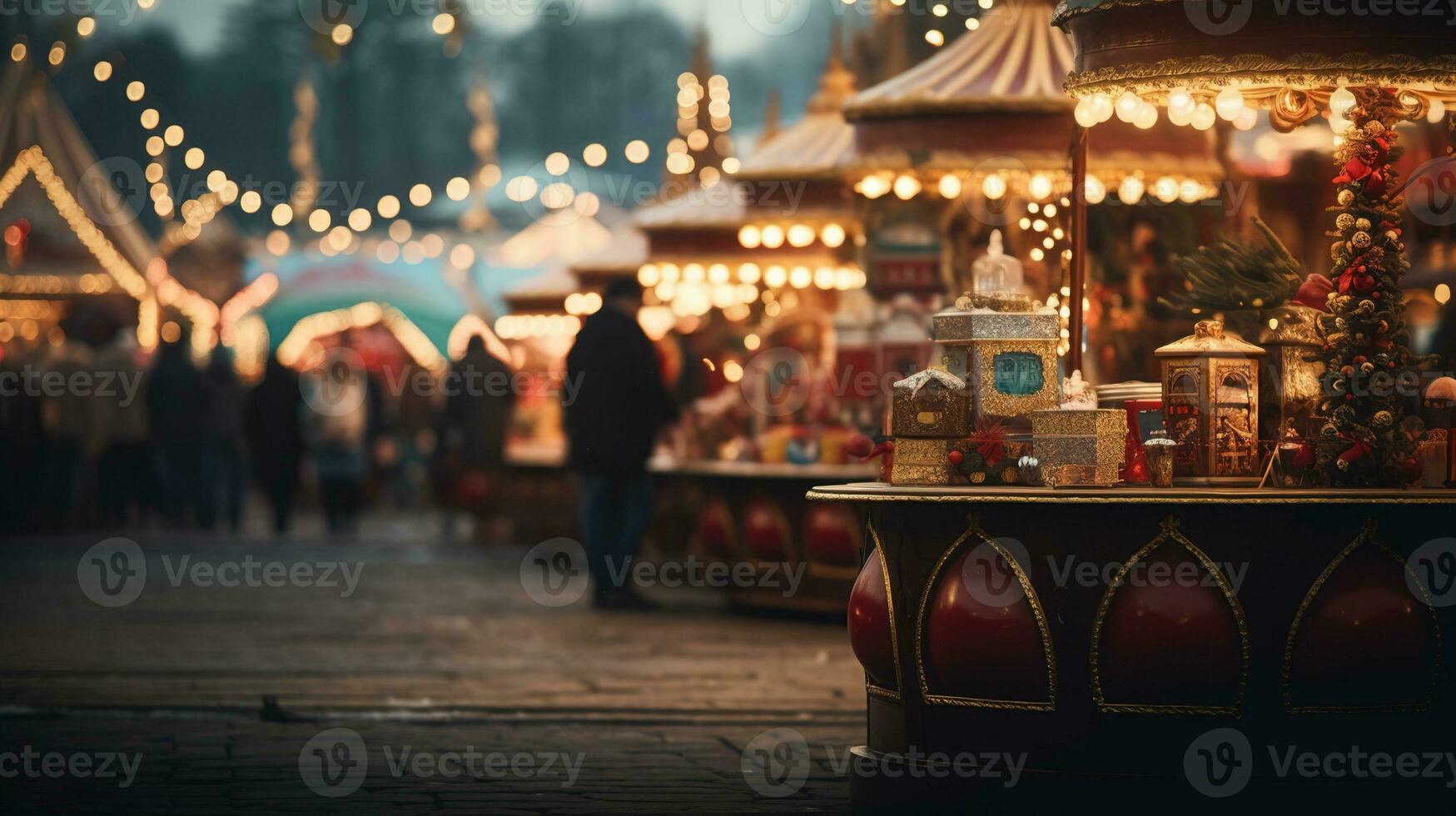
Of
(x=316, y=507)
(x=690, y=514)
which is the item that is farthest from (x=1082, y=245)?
(x=316, y=507)

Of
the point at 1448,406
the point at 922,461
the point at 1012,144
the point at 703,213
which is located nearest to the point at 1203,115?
the point at 1448,406

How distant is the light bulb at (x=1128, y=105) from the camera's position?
26.8 ft

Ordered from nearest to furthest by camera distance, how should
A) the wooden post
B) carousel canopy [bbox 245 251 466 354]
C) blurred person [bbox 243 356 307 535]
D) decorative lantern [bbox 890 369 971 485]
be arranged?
decorative lantern [bbox 890 369 971 485]
the wooden post
blurred person [bbox 243 356 307 535]
carousel canopy [bbox 245 251 466 354]

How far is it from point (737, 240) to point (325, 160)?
159 feet

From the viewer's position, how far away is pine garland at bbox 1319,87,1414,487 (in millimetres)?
7836

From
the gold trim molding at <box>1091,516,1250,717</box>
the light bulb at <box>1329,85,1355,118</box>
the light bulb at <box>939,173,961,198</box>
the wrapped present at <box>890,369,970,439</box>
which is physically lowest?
the gold trim molding at <box>1091,516,1250,717</box>

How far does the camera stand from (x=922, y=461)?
8125 millimetres

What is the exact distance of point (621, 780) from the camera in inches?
344

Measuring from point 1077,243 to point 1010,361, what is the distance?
1031 mm

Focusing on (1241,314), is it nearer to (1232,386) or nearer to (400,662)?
(1232,386)

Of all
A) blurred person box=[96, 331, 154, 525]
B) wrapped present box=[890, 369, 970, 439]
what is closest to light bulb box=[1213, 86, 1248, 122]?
wrapped present box=[890, 369, 970, 439]

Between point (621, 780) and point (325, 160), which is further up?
point (325, 160)

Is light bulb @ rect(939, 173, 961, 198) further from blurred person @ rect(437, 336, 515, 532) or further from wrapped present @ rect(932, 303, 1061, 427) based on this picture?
blurred person @ rect(437, 336, 515, 532)

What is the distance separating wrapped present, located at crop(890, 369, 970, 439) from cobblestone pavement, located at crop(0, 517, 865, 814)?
132 cm
